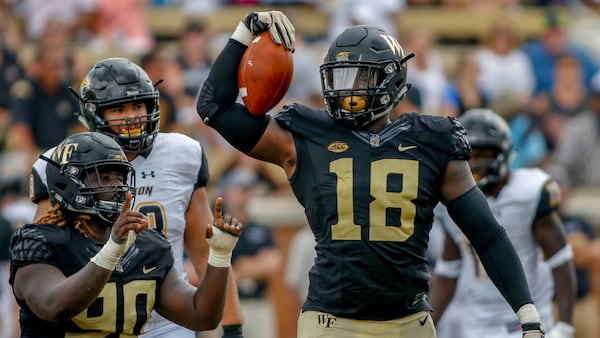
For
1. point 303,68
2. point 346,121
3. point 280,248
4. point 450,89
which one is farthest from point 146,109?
point 450,89

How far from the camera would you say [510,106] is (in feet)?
37.6

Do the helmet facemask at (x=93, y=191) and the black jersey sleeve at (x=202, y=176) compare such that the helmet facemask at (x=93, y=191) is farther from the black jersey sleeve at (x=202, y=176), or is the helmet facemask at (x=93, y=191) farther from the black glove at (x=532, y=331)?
the black glove at (x=532, y=331)

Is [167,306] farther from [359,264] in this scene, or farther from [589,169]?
[589,169]

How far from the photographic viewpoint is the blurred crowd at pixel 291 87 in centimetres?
1055

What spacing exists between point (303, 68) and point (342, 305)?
6.99 m

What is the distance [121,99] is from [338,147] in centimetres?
114

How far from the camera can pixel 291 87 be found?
1139cm

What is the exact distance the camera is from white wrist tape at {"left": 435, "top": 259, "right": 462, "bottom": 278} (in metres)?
6.55

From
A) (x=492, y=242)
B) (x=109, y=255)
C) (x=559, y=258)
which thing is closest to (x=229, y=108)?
(x=109, y=255)

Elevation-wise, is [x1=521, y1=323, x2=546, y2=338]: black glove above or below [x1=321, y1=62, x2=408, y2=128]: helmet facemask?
below

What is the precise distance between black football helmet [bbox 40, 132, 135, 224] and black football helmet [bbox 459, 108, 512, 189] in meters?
2.46

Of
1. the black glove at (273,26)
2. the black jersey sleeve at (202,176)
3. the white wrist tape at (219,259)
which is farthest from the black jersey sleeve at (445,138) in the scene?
the black jersey sleeve at (202,176)

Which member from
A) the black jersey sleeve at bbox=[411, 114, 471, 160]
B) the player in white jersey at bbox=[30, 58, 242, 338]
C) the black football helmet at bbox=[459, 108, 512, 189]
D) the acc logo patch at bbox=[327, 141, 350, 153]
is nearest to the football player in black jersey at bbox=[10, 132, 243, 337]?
the acc logo patch at bbox=[327, 141, 350, 153]

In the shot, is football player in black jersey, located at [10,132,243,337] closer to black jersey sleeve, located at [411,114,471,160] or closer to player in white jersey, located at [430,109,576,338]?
black jersey sleeve, located at [411,114,471,160]
